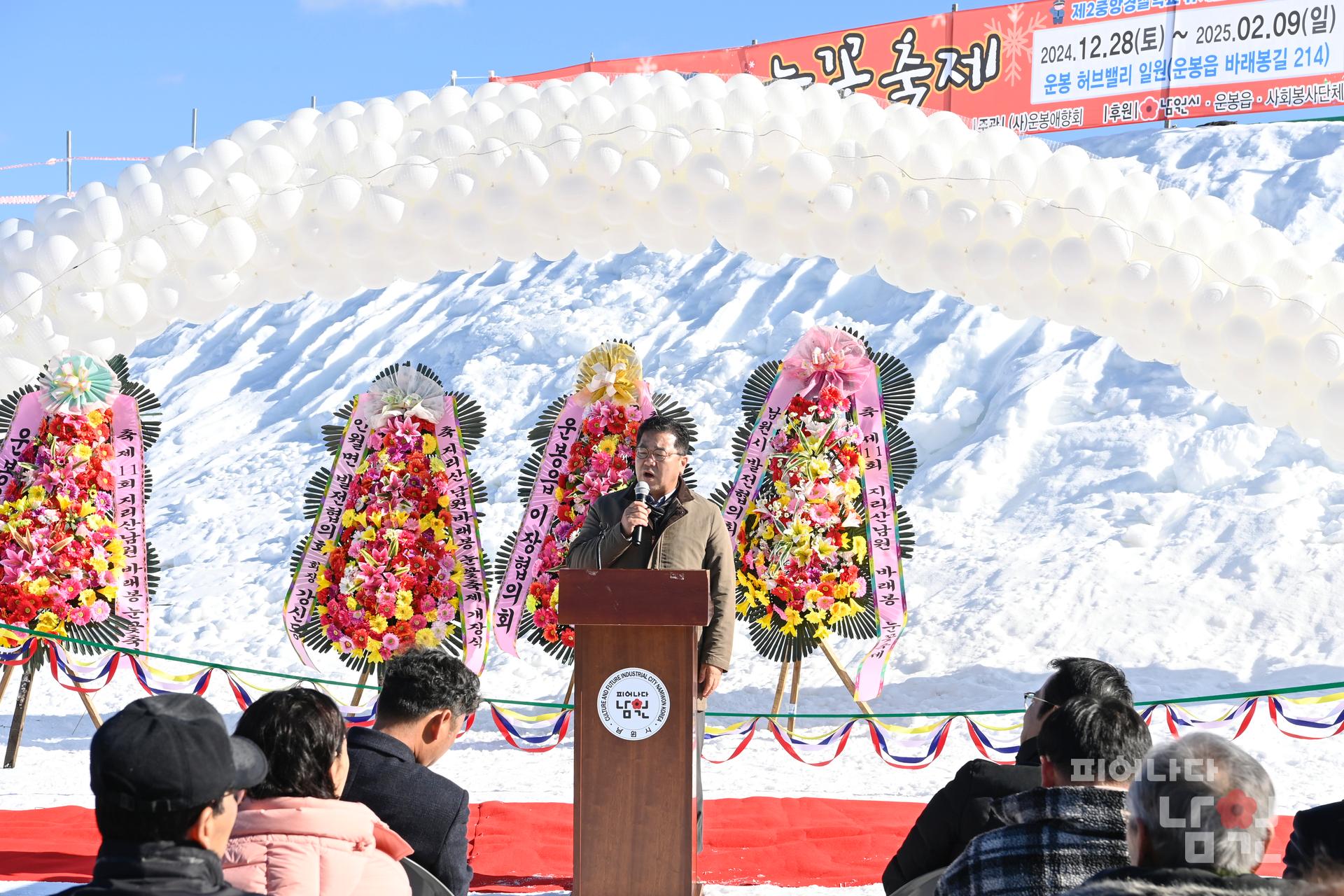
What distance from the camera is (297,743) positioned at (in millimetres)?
2145

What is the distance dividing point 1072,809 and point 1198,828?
365mm

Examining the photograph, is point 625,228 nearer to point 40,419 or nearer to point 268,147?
point 268,147

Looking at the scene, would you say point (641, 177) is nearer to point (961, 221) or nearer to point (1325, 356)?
point (961, 221)

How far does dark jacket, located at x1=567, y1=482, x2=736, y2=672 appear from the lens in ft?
13.4

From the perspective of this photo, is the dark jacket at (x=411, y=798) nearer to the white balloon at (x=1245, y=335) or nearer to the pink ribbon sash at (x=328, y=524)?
the white balloon at (x=1245, y=335)

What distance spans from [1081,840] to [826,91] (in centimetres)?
408

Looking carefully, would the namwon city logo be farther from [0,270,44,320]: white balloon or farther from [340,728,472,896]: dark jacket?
[0,270,44,320]: white balloon

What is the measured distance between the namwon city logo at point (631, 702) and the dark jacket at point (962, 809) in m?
0.90

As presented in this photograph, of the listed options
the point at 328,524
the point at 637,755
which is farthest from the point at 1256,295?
the point at 328,524

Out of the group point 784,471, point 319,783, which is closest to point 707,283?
point 784,471

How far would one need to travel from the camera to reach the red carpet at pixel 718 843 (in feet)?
13.7

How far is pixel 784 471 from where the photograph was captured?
655 centimetres

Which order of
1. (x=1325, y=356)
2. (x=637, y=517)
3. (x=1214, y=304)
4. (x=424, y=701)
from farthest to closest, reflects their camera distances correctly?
(x=1214, y=304), (x=1325, y=356), (x=637, y=517), (x=424, y=701)

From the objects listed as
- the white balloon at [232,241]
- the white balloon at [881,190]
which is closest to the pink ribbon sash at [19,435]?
the white balloon at [232,241]
